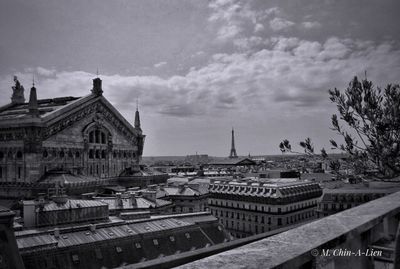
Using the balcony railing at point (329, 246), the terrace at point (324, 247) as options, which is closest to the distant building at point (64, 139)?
the terrace at point (324, 247)

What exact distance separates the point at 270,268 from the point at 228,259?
38 cm

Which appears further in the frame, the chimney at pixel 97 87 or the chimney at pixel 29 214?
the chimney at pixel 97 87

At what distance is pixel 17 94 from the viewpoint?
51844mm

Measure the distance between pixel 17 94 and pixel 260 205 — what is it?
1513 inches

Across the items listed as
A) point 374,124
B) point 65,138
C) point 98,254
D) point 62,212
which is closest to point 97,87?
point 65,138

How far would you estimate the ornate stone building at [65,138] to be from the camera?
39.7 m

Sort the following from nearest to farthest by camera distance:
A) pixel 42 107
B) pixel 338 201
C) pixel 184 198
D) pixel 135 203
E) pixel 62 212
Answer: pixel 62 212 < pixel 135 203 < pixel 42 107 < pixel 338 201 < pixel 184 198

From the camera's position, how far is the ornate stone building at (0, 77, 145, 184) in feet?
130

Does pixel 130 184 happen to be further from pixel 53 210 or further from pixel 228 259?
pixel 228 259

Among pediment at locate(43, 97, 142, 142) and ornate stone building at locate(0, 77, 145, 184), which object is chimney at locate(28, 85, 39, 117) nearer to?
ornate stone building at locate(0, 77, 145, 184)

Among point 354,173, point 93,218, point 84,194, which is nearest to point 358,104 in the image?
point 354,173

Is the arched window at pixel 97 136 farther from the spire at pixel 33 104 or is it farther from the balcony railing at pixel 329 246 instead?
the balcony railing at pixel 329 246

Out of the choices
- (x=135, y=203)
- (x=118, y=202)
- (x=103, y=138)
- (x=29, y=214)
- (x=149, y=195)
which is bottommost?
(x=135, y=203)

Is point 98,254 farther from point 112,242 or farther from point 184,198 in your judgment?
point 184,198
